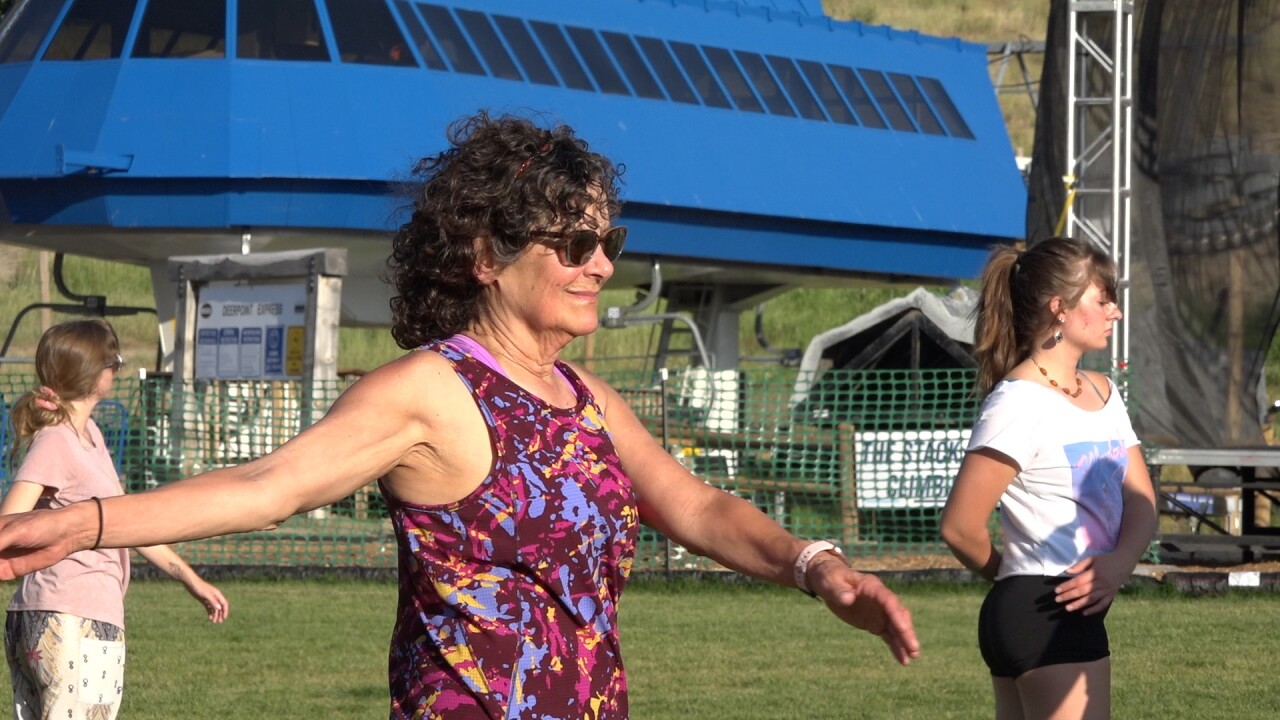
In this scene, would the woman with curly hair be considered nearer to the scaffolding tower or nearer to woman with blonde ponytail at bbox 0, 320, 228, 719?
woman with blonde ponytail at bbox 0, 320, 228, 719

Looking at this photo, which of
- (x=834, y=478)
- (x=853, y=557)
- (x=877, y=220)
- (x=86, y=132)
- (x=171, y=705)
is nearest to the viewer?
(x=171, y=705)

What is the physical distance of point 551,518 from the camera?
10.0 feet

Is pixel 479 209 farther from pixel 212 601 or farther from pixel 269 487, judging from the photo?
pixel 212 601

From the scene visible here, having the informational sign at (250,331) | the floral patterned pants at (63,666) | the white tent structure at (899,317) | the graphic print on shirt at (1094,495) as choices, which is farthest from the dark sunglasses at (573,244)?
the white tent structure at (899,317)

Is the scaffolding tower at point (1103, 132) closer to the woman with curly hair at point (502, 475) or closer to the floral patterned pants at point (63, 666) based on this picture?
the floral patterned pants at point (63, 666)

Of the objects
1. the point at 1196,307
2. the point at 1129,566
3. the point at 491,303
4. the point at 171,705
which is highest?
the point at 1196,307

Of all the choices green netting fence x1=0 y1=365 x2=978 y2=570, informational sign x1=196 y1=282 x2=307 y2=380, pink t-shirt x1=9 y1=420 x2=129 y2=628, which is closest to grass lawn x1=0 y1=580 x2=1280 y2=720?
green netting fence x1=0 y1=365 x2=978 y2=570

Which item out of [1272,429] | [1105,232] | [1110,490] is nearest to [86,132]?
[1105,232]

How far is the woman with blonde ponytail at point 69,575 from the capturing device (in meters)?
5.50

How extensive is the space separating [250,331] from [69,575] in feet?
42.8

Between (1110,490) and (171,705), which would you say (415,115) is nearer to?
(171,705)

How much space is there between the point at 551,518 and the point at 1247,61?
16.6m

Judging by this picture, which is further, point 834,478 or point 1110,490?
point 834,478

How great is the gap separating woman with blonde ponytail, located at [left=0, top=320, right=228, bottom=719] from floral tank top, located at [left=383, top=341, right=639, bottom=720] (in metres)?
2.63
